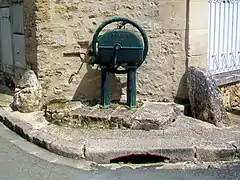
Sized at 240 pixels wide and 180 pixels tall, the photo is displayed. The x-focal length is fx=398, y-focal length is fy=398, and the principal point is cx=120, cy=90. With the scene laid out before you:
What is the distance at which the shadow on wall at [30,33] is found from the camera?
580 centimetres

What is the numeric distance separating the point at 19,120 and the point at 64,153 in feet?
4.21

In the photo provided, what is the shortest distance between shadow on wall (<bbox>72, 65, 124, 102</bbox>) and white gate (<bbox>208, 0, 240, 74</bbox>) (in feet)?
4.79

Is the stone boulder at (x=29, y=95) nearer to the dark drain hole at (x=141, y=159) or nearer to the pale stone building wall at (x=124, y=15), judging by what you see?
the pale stone building wall at (x=124, y=15)

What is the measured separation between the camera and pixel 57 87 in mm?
5883

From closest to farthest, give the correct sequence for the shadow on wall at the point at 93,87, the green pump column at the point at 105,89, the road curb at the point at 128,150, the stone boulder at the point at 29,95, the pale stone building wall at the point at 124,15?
the road curb at the point at 128,150 < the green pump column at the point at 105,89 < the pale stone building wall at the point at 124,15 < the stone boulder at the point at 29,95 < the shadow on wall at the point at 93,87

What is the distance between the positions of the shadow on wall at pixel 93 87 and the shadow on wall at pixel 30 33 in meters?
0.72

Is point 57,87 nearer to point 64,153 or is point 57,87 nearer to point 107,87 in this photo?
point 107,87

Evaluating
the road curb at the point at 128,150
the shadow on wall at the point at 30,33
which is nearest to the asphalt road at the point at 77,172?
the road curb at the point at 128,150

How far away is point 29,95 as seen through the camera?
5703 mm

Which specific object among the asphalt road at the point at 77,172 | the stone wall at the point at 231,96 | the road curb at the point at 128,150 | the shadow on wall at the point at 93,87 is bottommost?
the asphalt road at the point at 77,172

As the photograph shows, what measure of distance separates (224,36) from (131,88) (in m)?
1.89

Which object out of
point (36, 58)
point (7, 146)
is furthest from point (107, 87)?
point (7, 146)

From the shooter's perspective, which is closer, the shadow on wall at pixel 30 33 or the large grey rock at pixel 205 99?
the large grey rock at pixel 205 99

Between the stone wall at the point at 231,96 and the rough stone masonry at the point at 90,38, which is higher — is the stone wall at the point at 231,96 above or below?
below
